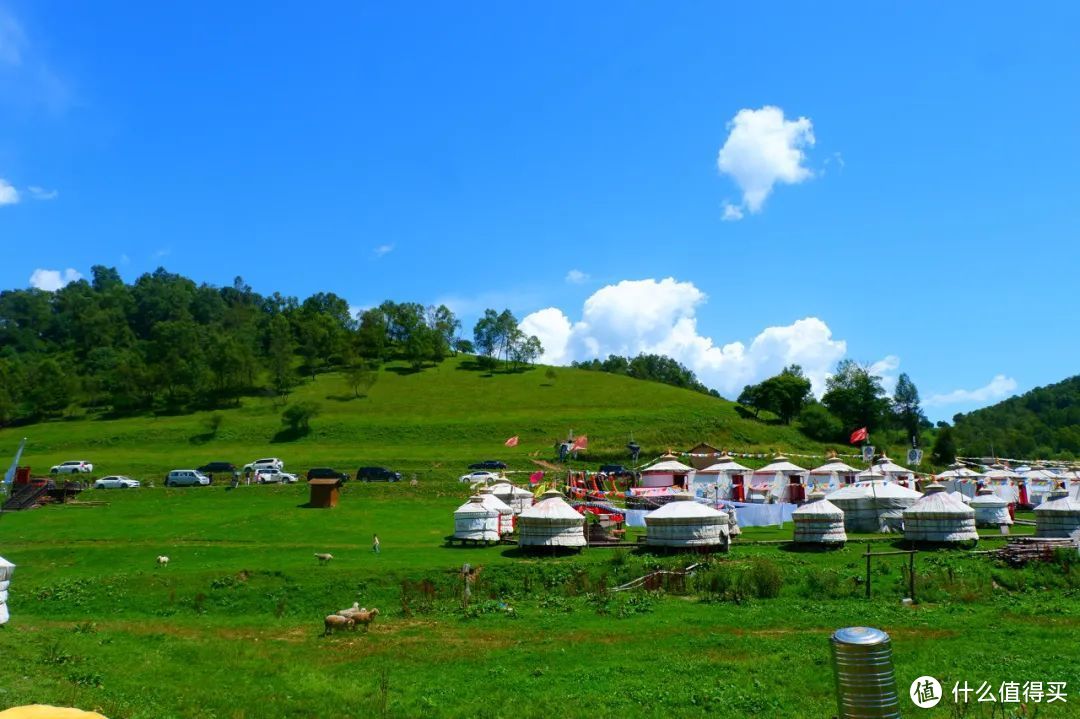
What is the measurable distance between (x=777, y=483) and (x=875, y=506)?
12835 mm

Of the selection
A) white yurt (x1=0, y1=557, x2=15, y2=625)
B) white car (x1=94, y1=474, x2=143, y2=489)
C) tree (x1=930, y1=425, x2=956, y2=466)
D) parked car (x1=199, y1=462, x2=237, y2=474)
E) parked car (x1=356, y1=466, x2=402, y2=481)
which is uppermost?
tree (x1=930, y1=425, x2=956, y2=466)

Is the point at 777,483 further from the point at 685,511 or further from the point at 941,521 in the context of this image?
the point at 685,511

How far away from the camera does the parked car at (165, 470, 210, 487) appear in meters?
54.9

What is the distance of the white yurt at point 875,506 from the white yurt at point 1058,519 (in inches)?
211

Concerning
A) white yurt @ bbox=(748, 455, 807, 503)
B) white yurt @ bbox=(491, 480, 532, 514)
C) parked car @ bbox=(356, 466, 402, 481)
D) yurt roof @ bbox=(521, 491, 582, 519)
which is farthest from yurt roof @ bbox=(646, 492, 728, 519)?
parked car @ bbox=(356, 466, 402, 481)

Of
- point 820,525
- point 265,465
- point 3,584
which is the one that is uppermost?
point 265,465

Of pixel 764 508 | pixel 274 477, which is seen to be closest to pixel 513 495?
pixel 764 508

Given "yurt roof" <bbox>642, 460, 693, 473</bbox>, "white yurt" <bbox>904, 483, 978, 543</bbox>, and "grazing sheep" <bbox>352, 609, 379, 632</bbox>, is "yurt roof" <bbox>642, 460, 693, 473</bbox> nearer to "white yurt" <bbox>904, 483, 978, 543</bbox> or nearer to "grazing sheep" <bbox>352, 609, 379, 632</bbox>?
"white yurt" <bbox>904, 483, 978, 543</bbox>

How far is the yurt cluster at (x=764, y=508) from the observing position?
3011 cm

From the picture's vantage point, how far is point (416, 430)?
82.4 m

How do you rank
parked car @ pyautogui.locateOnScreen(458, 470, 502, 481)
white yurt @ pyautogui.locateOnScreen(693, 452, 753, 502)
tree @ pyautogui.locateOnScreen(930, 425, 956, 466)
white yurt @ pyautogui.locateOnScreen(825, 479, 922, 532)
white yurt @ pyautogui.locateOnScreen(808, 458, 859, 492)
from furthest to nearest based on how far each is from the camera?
tree @ pyautogui.locateOnScreen(930, 425, 956, 466) → parked car @ pyautogui.locateOnScreen(458, 470, 502, 481) → white yurt @ pyautogui.locateOnScreen(693, 452, 753, 502) → white yurt @ pyautogui.locateOnScreen(808, 458, 859, 492) → white yurt @ pyautogui.locateOnScreen(825, 479, 922, 532)

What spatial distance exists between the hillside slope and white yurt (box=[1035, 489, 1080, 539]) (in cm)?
4781

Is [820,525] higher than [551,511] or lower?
lower

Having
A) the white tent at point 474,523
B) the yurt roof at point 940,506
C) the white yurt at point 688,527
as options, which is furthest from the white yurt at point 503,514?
the yurt roof at point 940,506
